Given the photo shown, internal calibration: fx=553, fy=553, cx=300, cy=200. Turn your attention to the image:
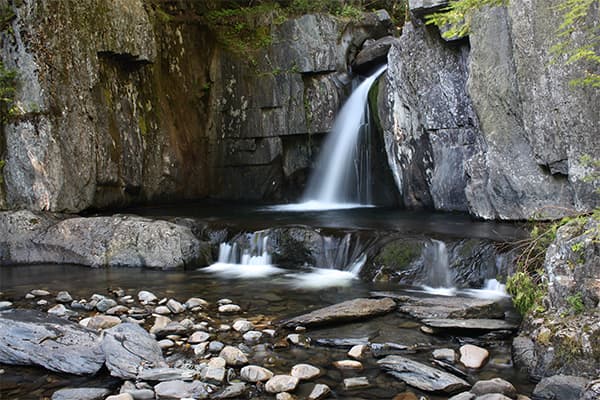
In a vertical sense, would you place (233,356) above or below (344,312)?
below

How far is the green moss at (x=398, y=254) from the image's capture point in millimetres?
8305

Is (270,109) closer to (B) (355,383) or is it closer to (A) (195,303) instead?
(A) (195,303)

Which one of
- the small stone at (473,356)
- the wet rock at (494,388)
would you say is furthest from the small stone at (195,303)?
the wet rock at (494,388)

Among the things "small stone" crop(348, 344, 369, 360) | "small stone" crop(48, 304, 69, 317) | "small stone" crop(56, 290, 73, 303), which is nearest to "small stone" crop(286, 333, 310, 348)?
"small stone" crop(348, 344, 369, 360)

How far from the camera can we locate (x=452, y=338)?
5.54m

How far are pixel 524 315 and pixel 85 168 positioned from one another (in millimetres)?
9454

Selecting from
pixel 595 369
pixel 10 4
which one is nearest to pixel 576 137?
pixel 595 369

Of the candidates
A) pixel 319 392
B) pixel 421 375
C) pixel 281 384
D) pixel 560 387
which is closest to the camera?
pixel 560 387

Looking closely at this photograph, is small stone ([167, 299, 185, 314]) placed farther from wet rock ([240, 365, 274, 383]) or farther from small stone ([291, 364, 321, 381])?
small stone ([291, 364, 321, 381])

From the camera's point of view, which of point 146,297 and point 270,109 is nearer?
point 146,297

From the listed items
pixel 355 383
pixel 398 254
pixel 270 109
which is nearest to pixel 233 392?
pixel 355 383

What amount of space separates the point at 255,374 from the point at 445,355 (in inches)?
68.4

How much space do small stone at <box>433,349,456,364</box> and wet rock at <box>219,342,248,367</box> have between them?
1.73 meters

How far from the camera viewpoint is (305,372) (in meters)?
4.70
